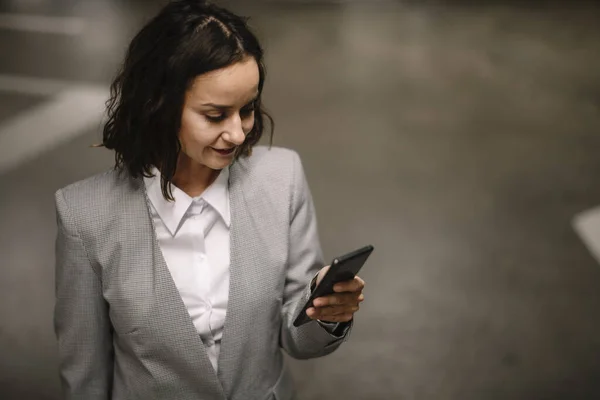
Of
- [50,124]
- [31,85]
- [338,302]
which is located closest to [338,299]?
[338,302]

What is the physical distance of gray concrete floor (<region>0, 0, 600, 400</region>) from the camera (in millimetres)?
3004

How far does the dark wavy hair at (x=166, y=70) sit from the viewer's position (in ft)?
4.45

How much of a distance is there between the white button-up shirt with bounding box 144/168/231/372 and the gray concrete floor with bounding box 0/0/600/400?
1.50 m

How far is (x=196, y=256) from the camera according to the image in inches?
60.4

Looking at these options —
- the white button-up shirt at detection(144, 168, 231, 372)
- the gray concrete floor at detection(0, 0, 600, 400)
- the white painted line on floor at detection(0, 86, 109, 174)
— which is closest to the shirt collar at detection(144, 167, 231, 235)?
the white button-up shirt at detection(144, 168, 231, 372)

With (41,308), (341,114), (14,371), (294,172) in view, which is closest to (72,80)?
(341,114)

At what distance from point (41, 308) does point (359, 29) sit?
12.6 feet

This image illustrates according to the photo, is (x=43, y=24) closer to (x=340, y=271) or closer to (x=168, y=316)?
(x=168, y=316)

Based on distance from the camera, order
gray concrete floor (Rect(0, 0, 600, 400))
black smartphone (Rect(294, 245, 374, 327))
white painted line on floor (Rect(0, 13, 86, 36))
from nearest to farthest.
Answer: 1. black smartphone (Rect(294, 245, 374, 327))
2. gray concrete floor (Rect(0, 0, 600, 400))
3. white painted line on floor (Rect(0, 13, 86, 36))

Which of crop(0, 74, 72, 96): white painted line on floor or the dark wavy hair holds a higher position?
the dark wavy hair

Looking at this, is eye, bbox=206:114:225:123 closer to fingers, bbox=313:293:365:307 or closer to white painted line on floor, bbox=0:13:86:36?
fingers, bbox=313:293:365:307

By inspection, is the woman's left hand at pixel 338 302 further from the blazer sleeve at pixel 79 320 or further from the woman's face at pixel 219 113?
the blazer sleeve at pixel 79 320

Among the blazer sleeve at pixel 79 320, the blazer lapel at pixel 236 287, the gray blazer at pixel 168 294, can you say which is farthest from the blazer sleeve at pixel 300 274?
the blazer sleeve at pixel 79 320

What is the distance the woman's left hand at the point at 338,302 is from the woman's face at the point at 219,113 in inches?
12.7
